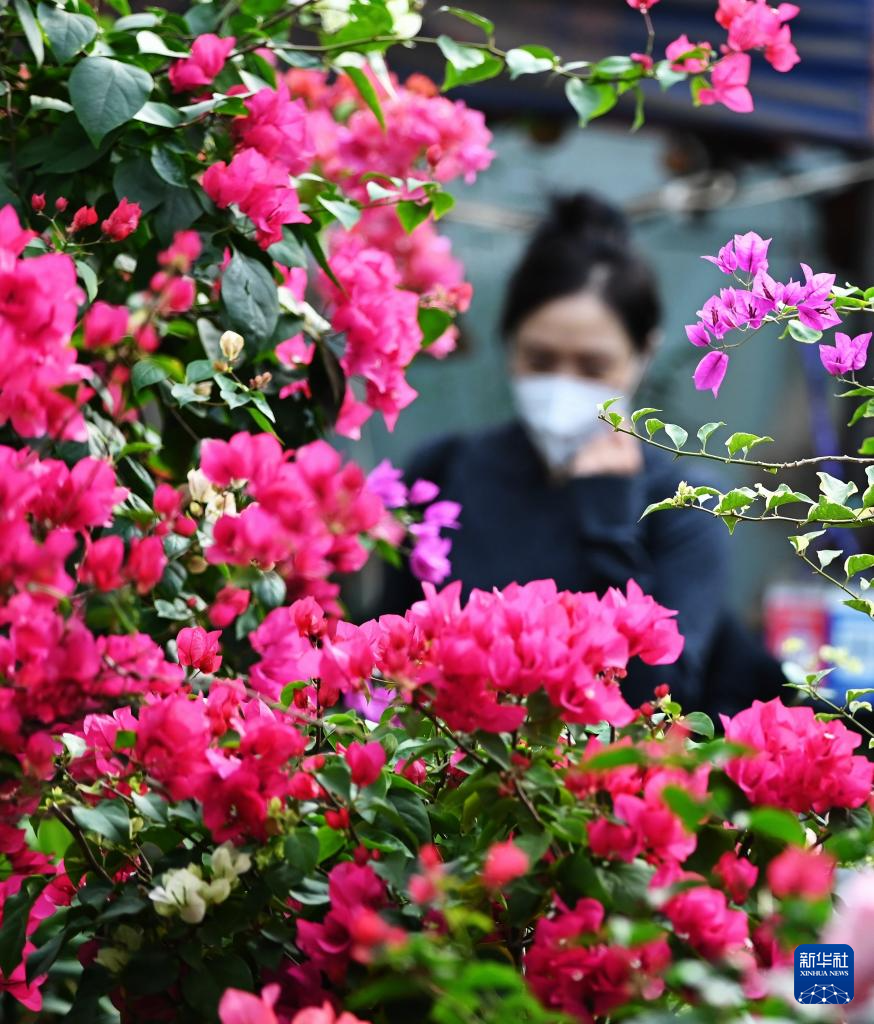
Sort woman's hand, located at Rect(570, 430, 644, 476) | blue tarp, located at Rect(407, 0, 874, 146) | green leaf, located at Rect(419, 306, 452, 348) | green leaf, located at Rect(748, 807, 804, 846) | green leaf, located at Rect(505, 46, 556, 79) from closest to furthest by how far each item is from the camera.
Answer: green leaf, located at Rect(748, 807, 804, 846) < green leaf, located at Rect(505, 46, 556, 79) < green leaf, located at Rect(419, 306, 452, 348) < woman's hand, located at Rect(570, 430, 644, 476) < blue tarp, located at Rect(407, 0, 874, 146)

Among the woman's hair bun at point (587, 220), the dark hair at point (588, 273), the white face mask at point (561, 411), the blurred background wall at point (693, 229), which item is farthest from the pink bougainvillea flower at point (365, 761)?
the blurred background wall at point (693, 229)

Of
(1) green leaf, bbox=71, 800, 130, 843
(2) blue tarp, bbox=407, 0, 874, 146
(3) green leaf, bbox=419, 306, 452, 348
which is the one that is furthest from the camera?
(2) blue tarp, bbox=407, 0, 874, 146

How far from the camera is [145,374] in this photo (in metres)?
0.98

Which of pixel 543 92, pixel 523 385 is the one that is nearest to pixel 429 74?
pixel 543 92

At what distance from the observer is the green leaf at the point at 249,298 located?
1.00 m

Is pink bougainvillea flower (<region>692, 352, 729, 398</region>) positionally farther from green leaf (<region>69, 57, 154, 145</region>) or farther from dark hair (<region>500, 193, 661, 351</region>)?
dark hair (<region>500, 193, 661, 351</region>)

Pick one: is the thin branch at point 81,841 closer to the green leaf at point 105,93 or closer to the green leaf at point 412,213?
the green leaf at point 105,93

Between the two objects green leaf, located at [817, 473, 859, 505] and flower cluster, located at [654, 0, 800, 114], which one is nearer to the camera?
green leaf, located at [817, 473, 859, 505]

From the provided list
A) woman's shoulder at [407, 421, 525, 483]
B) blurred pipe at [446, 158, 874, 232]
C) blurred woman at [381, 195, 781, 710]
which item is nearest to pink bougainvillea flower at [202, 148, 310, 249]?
blurred woman at [381, 195, 781, 710]

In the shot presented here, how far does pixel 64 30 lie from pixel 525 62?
365 millimetres

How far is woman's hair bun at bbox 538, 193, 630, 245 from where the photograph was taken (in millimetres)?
2639

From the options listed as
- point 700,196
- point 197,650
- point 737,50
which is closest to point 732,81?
point 737,50

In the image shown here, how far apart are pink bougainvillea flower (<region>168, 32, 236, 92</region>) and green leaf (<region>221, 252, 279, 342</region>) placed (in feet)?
0.48

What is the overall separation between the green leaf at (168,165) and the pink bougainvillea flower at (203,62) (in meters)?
0.07
